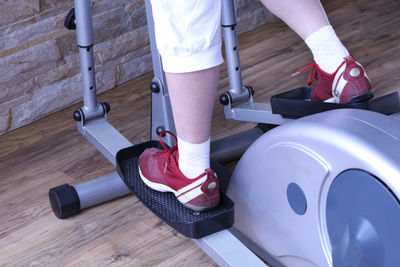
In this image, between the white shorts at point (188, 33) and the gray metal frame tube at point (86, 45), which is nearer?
the white shorts at point (188, 33)

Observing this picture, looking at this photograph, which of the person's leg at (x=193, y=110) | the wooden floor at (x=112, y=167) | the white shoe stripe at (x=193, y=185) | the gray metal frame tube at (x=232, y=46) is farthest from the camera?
the gray metal frame tube at (x=232, y=46)

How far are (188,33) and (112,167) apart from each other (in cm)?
80

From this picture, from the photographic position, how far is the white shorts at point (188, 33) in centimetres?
96

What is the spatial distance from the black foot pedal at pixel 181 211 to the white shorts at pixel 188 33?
30cm

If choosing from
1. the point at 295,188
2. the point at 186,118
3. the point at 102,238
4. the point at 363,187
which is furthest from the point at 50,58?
the point at 363,187

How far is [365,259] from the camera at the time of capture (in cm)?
94

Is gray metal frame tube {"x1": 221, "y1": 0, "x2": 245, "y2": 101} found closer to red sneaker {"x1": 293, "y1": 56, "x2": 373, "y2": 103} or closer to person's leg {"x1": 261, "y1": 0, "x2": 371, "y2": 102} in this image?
person's leg {"x1": 261, "y1": 0, "x2": 371, "y2": 102}

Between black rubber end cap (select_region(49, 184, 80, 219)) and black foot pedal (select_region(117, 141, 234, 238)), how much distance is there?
171mm

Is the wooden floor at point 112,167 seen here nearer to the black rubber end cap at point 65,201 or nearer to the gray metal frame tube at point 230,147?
the black rubber end cap at point 65,201

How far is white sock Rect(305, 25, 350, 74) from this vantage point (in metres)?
1.21

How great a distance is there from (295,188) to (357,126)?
0.15m

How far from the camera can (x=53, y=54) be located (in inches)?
79.6

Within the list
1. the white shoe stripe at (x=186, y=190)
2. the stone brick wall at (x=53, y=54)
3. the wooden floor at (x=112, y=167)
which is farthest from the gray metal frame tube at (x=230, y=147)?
the stone brick wall at (x=53, y=54)

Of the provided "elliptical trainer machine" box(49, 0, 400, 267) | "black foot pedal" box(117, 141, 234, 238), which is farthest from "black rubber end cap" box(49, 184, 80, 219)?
"black foot pedal" box(117, 141, 234, 238)
